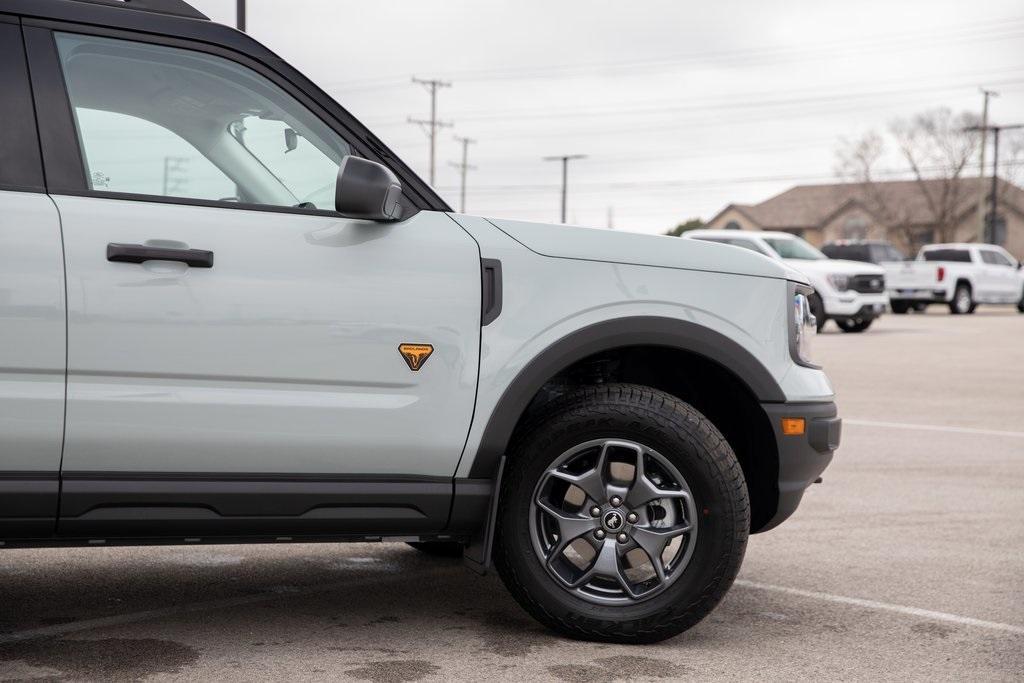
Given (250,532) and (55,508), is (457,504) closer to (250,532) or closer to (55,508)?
(250,532)

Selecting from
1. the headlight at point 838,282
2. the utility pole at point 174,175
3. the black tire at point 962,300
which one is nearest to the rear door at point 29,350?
the utility pole at point 174,175

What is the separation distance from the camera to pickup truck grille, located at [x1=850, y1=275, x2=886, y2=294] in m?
23.2

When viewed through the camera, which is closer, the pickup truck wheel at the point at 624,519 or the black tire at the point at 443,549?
the pickup truck wheel at the point at 624,519

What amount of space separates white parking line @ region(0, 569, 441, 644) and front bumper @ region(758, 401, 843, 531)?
1.67 meters

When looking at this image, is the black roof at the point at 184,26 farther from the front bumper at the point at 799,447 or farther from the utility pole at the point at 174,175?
the front bumper at the point at 799,447

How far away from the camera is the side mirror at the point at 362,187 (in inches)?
146

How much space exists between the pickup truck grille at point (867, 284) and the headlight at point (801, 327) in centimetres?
1941

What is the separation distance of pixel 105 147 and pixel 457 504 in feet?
5.11

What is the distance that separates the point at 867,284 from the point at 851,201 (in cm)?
6362

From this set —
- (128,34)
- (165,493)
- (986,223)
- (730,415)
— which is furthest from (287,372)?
(986,223)

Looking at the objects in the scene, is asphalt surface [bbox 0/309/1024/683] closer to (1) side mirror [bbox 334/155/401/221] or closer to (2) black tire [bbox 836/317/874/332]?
(1) side mirror [bbox 334/155/401/221]

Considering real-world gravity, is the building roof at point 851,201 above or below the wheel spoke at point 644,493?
above

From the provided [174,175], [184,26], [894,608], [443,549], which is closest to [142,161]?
[174,175]

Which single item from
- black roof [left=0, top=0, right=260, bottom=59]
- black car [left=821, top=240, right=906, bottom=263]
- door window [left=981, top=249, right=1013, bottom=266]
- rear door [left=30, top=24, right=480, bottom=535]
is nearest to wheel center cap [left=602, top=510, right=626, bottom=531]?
rear door [left=30, top=24, right=480, bottom=535]
